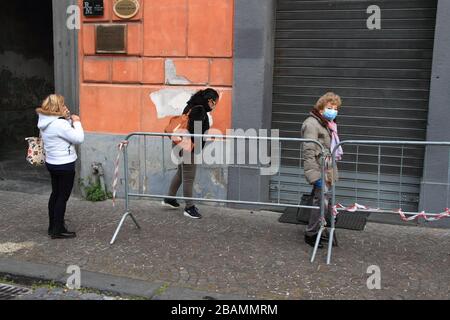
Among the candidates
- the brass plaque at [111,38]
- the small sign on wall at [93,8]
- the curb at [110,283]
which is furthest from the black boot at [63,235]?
the small sign on wall at [93,8]

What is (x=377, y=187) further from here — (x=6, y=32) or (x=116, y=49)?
(x=6, y=32)

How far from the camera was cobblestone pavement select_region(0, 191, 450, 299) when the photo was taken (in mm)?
4434

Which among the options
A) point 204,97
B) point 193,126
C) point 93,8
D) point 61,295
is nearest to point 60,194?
point 61,295

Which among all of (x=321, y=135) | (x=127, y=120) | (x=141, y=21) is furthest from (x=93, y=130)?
(x=321, y=135)

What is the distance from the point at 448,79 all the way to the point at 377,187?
5.01ft

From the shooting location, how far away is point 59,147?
5.44 meters

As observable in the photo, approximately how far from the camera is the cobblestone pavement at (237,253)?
14.5 ft

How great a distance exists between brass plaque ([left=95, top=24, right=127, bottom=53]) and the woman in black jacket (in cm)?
160

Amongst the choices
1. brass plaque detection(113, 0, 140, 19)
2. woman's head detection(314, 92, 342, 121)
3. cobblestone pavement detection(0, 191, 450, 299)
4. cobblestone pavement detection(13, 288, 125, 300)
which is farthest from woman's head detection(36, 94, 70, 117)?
woman's head detection(314, 92, 342, 121)

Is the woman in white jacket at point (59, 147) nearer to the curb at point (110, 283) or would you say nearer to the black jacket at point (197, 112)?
the curb at point (110, 283)

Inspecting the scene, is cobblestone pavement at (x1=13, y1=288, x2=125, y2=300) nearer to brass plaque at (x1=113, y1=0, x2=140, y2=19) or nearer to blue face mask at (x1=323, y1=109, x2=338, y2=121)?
blue face mask at (x1=323, y1=109, x2=338, y2=121)

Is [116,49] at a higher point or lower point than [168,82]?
higher

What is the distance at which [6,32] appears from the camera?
11.1m

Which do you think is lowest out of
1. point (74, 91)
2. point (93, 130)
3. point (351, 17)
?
point (93, 130)
